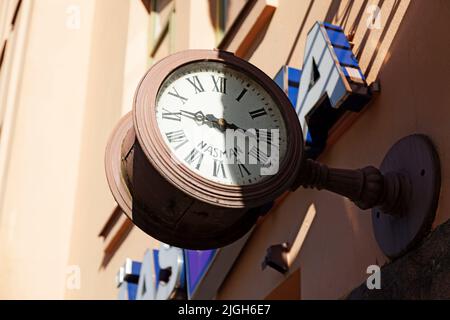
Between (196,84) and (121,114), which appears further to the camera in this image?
(121,114)

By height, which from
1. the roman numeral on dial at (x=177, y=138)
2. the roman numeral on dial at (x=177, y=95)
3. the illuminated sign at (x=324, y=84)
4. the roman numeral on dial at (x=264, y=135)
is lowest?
the roman numeral on dial at (x=177, y=138)

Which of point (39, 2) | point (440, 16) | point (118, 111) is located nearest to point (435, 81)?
point (440, 16)

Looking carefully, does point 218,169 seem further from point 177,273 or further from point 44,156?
point 44,156

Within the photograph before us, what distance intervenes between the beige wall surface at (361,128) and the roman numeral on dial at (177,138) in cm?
110

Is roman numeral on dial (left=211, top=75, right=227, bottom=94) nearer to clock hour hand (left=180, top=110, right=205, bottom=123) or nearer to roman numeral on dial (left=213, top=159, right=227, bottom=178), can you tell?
clock hour hand (left=180, top=110, right=205, bottom=123)

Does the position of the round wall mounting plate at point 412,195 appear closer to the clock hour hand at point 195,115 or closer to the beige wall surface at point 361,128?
the beige wall surface at point 361,128

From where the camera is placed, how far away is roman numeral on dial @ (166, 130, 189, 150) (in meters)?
3.39

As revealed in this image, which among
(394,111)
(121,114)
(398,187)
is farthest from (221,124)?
(121,114)

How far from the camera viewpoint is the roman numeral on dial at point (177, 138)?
11.1 ft

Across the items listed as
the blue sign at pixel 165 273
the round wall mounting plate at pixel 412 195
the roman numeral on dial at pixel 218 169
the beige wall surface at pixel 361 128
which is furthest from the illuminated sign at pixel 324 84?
the blue sign at pixel 165 273

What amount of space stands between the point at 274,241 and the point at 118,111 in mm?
4755

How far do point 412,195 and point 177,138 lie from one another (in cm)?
107

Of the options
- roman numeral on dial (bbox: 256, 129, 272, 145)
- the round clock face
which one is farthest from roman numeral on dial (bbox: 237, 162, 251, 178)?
roman numeral on dial (bbox: 256, 129, 272, 145)

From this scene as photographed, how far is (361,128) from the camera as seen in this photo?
14.6 ft
